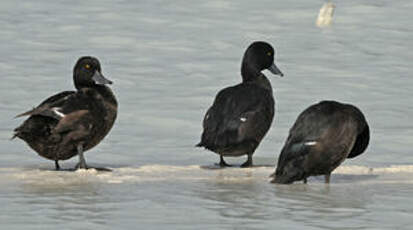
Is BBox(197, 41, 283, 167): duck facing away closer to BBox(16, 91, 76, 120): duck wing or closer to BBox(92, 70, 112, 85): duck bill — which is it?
BBox(92, 70, 112, 85): duck bill

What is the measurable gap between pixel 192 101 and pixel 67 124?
513cm

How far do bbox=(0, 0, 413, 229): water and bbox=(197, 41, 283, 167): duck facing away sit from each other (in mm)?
354

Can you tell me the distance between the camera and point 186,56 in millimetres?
20031

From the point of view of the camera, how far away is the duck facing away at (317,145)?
1118 centimetres

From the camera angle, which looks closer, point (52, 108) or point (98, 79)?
point (52, 108)

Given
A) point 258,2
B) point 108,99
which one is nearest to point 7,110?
point 108,99

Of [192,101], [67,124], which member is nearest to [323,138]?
[67,124]

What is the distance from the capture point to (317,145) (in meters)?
11.2

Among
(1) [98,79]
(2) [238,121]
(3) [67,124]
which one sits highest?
(1) [98,79]

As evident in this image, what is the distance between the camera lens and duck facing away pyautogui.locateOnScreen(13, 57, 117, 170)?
38.5 ft

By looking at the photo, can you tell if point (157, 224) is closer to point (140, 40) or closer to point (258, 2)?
point (140, 40)

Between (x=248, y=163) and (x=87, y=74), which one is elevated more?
(x=87, y=74)

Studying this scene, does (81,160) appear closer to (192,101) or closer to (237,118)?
(237,118)

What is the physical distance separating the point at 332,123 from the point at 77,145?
254cm
